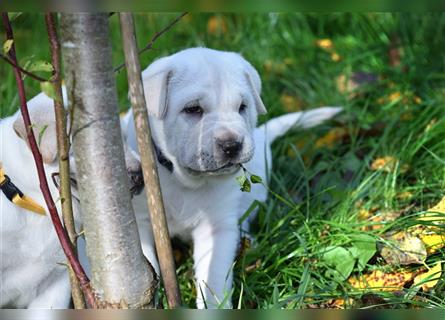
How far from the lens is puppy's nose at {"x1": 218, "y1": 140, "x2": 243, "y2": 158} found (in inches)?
109

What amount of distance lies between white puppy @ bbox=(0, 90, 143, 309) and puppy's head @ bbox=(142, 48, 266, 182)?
332 mm

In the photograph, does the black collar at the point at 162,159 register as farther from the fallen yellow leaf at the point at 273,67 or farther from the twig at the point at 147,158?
the fallen yellow leaf at the point at 273,67

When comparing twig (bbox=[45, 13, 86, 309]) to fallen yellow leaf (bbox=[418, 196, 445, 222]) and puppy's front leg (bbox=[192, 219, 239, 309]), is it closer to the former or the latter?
A: puppy's front leg (bbox=[192, 219, 239, 309])

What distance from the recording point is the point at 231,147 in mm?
2781

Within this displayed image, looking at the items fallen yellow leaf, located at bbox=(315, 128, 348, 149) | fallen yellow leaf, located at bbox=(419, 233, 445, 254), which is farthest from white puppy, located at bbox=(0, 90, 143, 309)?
fallen yellow leaf, located at bbox=(315, 128, 348, 149)

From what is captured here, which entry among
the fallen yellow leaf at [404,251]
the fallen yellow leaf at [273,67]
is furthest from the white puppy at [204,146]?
the fallen yellow leaf at [273,67]

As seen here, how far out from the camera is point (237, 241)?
3324 mm

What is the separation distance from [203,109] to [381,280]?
3.06ft

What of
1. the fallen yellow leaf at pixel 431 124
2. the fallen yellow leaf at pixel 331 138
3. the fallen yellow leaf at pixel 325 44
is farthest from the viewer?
the fallen yellow leaf at pixel 325 44

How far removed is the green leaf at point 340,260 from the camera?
9.81ft

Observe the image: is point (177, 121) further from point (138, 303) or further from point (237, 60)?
point (138, 303)

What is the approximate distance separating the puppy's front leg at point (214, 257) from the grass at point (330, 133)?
60 millimetres

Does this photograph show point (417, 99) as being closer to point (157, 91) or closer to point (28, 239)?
point (157, 91)

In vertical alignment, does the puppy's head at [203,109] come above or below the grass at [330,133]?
above
